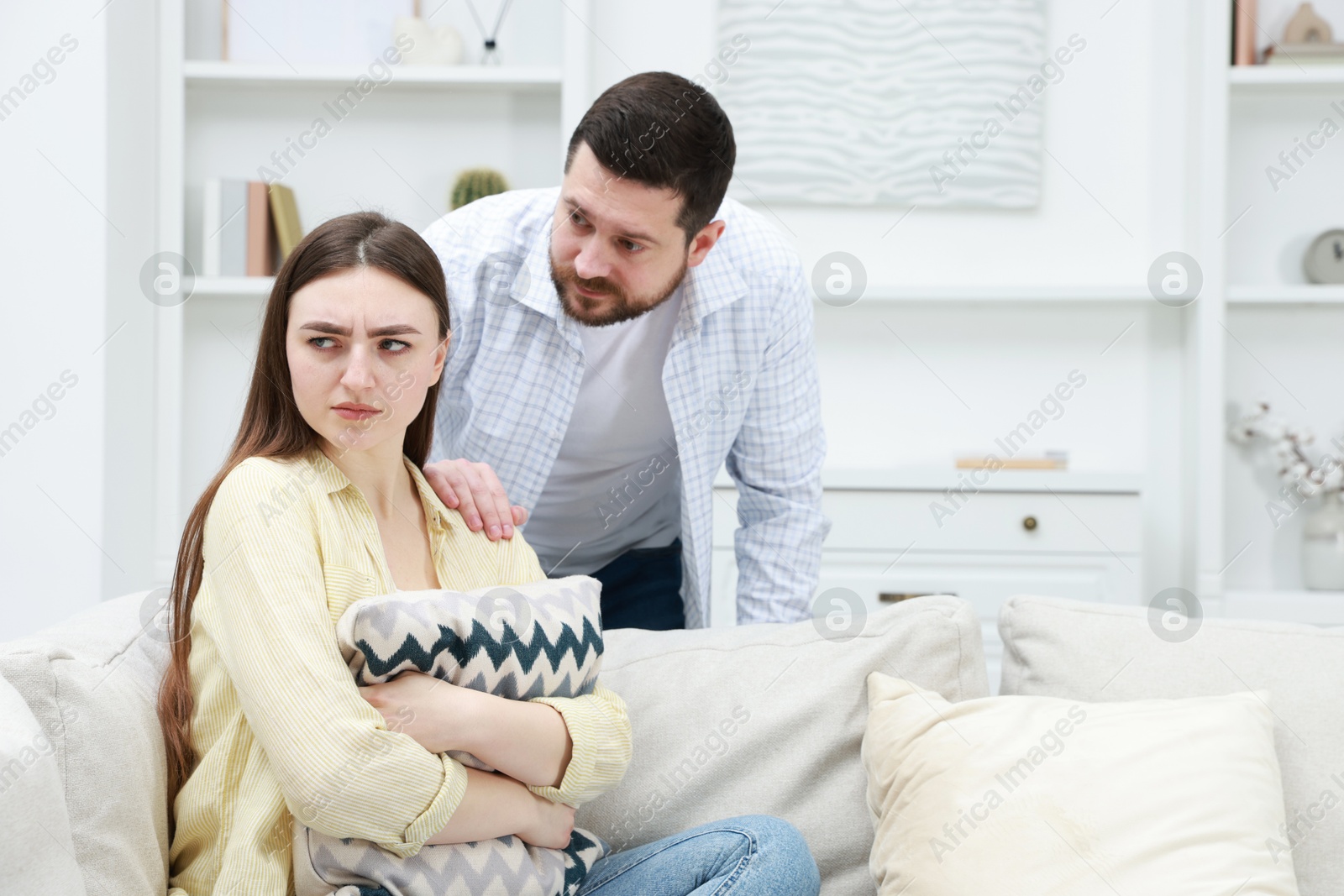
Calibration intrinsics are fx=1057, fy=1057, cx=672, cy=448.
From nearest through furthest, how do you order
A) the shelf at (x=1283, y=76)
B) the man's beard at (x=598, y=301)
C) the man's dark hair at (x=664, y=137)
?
1. the man's dark hair at (x=664, y=137)
2. the man's beard at (x=598, y=301)
3. the shelf at (x=1283, y=76)

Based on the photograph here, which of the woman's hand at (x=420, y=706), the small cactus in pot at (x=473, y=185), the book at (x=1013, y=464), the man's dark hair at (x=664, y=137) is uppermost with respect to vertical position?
the small cactus in pot at (x=473, y=185)

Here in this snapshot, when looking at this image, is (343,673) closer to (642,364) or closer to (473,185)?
(642,364)

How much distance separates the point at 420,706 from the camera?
101 centimetres

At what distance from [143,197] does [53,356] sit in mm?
524

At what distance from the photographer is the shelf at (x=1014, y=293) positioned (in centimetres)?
292

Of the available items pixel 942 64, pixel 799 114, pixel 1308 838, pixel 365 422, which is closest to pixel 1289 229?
pixel 942 64

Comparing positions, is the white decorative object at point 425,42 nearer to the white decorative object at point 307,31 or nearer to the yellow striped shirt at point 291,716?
the white decorative object at point 307,31

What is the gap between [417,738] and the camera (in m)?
1.00

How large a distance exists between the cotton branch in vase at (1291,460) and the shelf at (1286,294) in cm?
29

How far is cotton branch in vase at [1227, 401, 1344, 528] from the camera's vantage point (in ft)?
9.35

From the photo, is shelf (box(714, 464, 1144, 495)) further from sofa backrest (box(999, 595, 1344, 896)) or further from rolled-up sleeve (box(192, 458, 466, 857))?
rolled-up sleeve (box(192, 458, 466, 857))

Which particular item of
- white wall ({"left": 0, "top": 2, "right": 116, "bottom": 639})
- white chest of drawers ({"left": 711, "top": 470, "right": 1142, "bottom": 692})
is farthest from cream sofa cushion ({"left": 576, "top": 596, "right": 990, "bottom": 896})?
white wall ({"left": 0, "top": 2, "right": 116, "bottom": 639})

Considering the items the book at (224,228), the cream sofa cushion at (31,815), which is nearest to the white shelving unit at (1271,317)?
the book at (224,228)

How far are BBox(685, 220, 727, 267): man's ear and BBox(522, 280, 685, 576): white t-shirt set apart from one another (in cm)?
7
